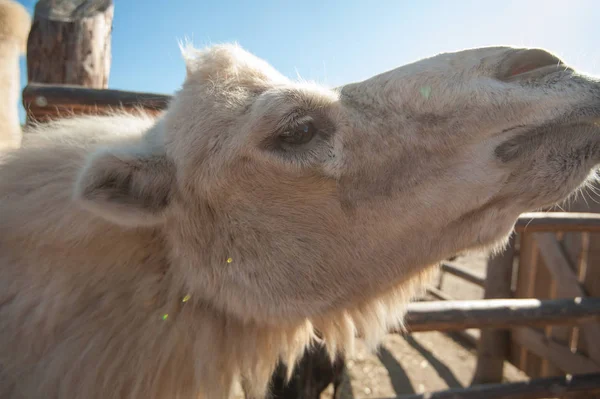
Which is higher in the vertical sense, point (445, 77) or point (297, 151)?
point (445, 77)

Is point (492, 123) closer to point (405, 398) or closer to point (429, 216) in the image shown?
point (429, 216)

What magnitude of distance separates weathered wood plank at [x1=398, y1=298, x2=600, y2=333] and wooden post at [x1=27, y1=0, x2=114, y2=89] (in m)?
2.85

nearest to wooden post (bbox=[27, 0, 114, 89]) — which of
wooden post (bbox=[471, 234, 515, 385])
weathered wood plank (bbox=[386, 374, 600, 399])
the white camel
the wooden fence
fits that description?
the wooden fence

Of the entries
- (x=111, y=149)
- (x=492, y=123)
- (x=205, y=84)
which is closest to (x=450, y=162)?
(x=492, y=123)

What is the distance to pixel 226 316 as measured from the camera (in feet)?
5.41

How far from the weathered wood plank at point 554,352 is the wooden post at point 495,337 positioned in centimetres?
33

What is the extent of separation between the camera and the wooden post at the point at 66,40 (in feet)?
8.66

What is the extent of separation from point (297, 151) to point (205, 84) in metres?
0.57

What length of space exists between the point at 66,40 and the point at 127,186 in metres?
1.82

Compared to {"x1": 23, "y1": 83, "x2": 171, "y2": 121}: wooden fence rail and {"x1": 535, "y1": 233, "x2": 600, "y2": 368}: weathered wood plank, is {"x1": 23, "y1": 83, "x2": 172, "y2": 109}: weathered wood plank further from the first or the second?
{"x1": 535, "y1": 233, "x2": 600, "y2": 368}: weathered wood plank

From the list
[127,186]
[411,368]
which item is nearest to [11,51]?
[127,186]

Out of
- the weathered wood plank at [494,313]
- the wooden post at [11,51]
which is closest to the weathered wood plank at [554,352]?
the weathered wood plank at [494,313]

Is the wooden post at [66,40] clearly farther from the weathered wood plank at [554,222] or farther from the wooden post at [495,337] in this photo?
the wooden post at [495,337]

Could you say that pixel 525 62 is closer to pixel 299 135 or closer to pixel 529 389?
pixel 299 135
